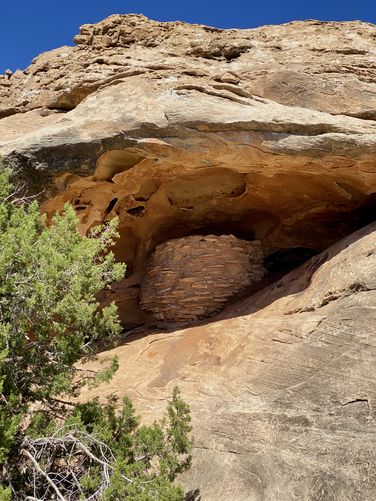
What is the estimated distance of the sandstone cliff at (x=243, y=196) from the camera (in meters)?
4.95

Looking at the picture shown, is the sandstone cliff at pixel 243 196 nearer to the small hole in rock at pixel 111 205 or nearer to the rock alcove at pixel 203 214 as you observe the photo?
the rock alcove at pixel 203 214

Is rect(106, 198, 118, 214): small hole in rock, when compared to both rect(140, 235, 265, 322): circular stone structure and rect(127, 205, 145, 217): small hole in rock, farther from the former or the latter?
rect(140, 235, 265, 322): circular stone structure

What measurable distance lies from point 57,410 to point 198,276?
3.73m

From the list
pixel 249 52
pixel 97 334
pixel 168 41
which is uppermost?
pixel 168 41

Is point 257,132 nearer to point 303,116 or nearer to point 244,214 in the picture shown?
point 303,116

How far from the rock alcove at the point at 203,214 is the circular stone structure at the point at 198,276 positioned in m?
0.02

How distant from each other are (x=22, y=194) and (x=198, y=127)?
8.28 ft

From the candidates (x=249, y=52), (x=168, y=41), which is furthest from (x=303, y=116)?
(x=168, y=41)

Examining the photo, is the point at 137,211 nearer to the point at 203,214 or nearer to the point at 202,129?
the point at 203,214

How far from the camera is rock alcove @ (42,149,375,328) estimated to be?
7.89 meters

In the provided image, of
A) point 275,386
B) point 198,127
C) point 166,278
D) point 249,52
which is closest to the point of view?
point 275,386

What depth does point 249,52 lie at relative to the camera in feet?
26.6

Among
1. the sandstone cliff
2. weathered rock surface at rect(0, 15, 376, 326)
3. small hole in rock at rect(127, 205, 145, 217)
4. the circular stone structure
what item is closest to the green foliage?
the sandstone cliff

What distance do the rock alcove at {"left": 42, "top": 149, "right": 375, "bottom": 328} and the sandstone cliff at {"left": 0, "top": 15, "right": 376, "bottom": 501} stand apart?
3cm
